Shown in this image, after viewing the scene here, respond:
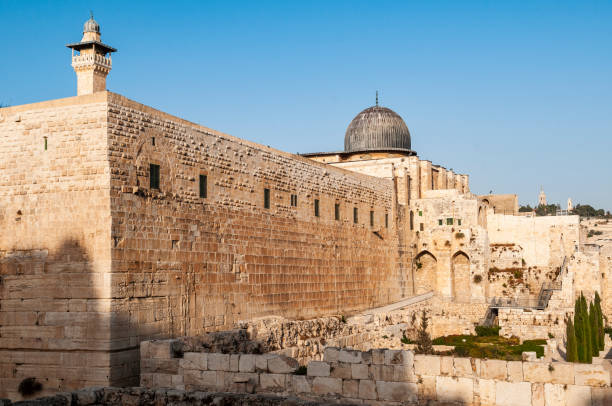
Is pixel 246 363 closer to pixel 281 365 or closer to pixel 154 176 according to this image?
pixel 281 365

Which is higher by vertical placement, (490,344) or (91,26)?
(91,26)

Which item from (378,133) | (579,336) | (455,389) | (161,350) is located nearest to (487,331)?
(579,336)

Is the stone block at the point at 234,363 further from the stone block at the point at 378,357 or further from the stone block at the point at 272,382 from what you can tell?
the stone block at the point at 378,357

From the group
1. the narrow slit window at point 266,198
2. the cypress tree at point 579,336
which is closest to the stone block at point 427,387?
A: the cypress tree at point 579,336

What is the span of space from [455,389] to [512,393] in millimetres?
787

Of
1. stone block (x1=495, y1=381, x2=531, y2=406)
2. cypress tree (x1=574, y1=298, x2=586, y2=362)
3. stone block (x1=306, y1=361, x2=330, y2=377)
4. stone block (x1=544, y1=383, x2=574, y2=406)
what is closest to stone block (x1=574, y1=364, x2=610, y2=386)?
stone block (x1=544, y1=383, x2=574, y2=406)

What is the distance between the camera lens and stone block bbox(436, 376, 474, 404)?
9664 mm

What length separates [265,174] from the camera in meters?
19.5

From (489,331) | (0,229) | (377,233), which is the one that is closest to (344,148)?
(377,233)

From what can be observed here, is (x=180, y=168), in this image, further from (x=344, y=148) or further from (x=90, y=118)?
(x=344, y=148)

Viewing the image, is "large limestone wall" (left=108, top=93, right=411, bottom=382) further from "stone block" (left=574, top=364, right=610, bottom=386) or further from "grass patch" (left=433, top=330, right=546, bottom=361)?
"stone block" (left=574, top=364, right=610, bottom=386)

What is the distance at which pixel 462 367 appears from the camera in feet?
32.0

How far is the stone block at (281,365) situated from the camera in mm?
10797

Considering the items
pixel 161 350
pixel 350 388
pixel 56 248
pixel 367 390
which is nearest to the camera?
pixel 367 390
